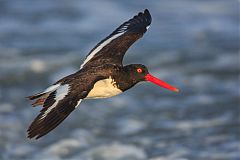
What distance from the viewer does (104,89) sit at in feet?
27.2

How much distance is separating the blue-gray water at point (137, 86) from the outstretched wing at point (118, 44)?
191 centimetres

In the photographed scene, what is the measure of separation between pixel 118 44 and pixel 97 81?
1.20 m

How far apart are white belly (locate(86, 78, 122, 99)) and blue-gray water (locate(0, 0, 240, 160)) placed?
2.24m

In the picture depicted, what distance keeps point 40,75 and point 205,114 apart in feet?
11.1

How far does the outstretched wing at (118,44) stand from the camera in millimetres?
8969

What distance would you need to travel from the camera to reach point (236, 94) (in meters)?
13.0

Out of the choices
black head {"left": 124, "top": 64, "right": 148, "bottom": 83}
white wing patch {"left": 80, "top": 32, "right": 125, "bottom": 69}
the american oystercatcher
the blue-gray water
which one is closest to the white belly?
the american oystercatcher

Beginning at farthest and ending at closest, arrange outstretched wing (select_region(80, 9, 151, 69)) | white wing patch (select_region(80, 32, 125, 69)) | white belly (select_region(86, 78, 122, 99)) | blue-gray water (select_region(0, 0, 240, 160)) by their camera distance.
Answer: blue-gray water (select_region(0, 0, 240, 160)) → white wing patch (select_region(80, 32, 125, 69)) → outstretched wing (select_region(80, 9, 151, 69)) → white belly (select_region(86, 78, 122, 99))

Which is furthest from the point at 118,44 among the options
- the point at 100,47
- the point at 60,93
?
the point at 60,93

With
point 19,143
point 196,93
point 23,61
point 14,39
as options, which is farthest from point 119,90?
point 14,39

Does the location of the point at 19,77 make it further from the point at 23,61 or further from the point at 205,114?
the point at 205,114

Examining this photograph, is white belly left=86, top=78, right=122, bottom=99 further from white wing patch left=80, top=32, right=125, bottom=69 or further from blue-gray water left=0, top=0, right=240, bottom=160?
blue-gray water left=0, top=0, right=240, bottom=160

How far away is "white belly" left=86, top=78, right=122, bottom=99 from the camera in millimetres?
8273

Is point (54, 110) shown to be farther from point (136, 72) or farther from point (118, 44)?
point (118, 44)
